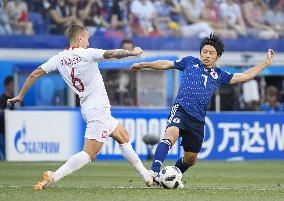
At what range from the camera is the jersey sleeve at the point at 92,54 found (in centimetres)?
1191

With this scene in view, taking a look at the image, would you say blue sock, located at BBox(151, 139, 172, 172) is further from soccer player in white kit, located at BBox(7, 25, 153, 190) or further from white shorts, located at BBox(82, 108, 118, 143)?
white shorts, located at BBox(82, 108, 118, 143)

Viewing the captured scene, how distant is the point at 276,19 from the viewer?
28328 millimetres

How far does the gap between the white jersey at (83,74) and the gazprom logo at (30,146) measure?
8694 mm

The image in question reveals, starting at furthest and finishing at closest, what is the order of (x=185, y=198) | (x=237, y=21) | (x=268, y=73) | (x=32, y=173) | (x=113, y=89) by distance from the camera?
(x=237, y=21)
(x=268, y=73)
(x=113, y=89)
(x=32, y=173)
(x=185, y=198)

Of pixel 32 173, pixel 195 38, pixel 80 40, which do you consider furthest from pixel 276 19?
pixel 80 40

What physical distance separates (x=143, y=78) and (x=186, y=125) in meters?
10.9

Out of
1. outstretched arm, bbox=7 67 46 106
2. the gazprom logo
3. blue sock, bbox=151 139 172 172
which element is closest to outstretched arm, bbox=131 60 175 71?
blue sock, bbox=151 139 172 172

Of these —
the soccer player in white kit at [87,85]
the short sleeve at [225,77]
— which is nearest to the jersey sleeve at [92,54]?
the soccer player in white kit at [87,85]

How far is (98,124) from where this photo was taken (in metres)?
12.2

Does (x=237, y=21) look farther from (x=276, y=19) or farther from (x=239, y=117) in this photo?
(x=239, y=117)

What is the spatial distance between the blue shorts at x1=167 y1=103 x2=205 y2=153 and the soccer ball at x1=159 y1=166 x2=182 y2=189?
65 centimetres

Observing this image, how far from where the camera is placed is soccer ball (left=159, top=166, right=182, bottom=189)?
12242 millimetres

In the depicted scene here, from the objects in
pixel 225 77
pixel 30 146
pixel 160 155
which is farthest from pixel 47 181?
pixel 30 146

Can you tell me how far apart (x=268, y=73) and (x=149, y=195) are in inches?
582
